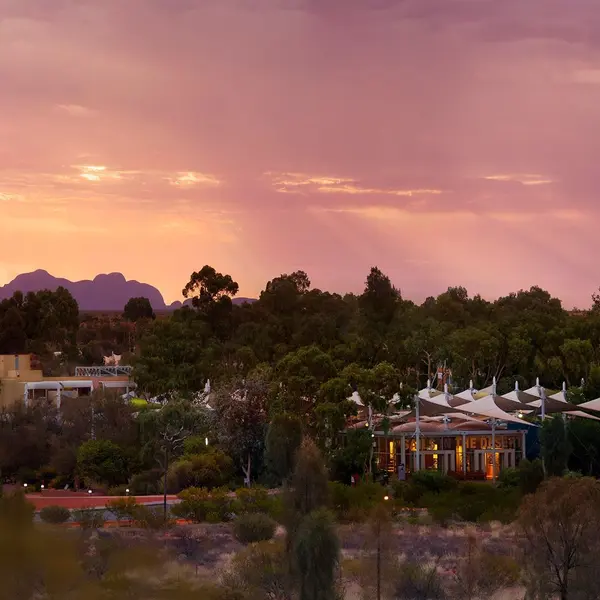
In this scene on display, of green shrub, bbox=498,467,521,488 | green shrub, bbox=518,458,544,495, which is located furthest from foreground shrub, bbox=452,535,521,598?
green shrub, bbox=498,467,521,488

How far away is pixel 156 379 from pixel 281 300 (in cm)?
1379

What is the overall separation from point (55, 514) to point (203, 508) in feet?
14.9

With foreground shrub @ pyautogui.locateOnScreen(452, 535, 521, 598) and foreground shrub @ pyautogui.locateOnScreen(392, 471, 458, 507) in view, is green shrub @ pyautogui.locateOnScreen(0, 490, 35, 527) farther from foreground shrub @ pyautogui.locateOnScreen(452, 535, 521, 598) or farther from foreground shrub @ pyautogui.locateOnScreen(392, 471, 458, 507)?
foreground shrub @ pyautogui.locateOnScreen(392, 471, 458, 507)

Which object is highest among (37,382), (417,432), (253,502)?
(37,382)

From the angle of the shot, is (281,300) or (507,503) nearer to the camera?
(507,503)

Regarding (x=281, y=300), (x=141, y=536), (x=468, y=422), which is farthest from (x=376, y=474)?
(x=281, y=300)

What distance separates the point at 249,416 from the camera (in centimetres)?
3981

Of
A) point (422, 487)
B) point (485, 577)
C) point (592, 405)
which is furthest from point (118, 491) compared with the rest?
point (592, 405)

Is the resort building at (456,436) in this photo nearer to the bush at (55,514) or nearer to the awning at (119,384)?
the bush at (55,514)

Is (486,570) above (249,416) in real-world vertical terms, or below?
below

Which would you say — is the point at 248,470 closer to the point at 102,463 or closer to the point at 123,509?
the point at 102,463

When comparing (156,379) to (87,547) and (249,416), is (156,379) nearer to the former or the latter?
(249,416)

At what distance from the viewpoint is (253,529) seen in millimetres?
27422

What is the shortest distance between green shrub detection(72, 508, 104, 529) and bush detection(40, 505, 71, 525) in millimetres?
402
